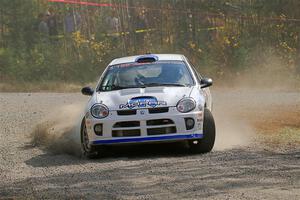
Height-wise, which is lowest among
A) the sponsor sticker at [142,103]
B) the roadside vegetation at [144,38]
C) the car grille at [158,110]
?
the roadside vegetation at [144,38]

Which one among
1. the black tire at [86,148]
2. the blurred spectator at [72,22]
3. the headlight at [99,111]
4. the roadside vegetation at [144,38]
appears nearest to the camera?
the headlight at [99,111]

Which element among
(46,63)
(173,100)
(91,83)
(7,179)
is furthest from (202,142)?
(46,63)

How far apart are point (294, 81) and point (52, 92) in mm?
7856

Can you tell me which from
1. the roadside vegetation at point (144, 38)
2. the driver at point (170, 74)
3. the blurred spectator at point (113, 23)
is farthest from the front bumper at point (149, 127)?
the blurred spectator at point (113, 23)

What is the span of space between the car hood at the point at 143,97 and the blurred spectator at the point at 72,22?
61.1 ft

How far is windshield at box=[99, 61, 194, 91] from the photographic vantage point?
1209cm

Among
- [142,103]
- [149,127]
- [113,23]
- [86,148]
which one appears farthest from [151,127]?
[113,23]

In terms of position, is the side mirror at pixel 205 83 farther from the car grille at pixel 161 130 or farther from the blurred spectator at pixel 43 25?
the blurred spectator at pixel 43 25

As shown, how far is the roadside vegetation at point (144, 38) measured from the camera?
27.4 metres

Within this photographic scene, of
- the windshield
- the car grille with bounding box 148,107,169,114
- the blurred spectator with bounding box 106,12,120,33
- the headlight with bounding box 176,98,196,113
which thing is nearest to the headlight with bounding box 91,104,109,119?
the car grille with bounding box 148,107,169,114

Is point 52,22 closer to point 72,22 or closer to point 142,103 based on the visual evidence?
point 72,22

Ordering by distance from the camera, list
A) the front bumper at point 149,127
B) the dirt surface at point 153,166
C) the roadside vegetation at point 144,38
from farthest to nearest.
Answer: the roadside vegetation at point 144,38
the front bumper at point 149,127
the dirt surface at point 153,166

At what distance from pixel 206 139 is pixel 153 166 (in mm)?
1468

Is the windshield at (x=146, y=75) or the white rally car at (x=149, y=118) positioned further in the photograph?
the windshield at (x=146, y=75)
